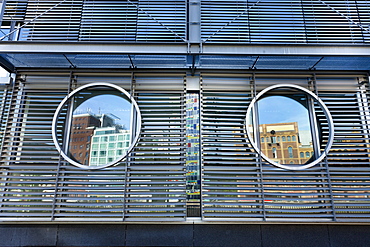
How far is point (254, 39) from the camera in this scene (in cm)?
442

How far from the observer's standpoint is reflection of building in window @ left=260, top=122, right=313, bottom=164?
4.15m

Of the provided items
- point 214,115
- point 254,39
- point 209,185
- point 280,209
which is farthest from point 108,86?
point 280,209

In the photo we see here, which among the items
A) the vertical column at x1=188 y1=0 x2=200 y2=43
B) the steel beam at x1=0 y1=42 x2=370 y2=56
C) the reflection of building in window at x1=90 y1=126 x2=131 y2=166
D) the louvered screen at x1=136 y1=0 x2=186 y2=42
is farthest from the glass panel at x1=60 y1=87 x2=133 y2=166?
the vertical column at x1=188 y1=0 x2=200 y2=43

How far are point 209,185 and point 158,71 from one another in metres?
2.54

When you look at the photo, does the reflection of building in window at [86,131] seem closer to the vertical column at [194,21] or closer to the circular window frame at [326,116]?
the vertical column at [194,21]

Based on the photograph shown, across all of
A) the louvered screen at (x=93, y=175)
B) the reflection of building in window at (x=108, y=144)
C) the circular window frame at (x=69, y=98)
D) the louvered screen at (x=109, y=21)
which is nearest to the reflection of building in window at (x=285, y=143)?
the louvered screen at (x=93, y=175)

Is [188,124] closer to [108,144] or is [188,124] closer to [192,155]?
[192,155]

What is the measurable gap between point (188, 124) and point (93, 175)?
2.08m

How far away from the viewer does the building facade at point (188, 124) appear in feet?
12.7

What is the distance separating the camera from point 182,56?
3.97 m

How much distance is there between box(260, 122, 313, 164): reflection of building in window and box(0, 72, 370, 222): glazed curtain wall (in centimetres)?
25

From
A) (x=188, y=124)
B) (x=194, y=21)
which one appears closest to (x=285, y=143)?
(x=188, y=124)

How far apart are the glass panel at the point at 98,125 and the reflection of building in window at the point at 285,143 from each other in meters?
2.78

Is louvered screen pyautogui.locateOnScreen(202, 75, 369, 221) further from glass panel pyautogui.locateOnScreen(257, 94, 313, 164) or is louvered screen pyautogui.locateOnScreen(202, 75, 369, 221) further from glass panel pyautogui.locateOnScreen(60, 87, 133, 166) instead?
glass panel pyautogui.locateOnScreen(60, 87, 133, 166)
